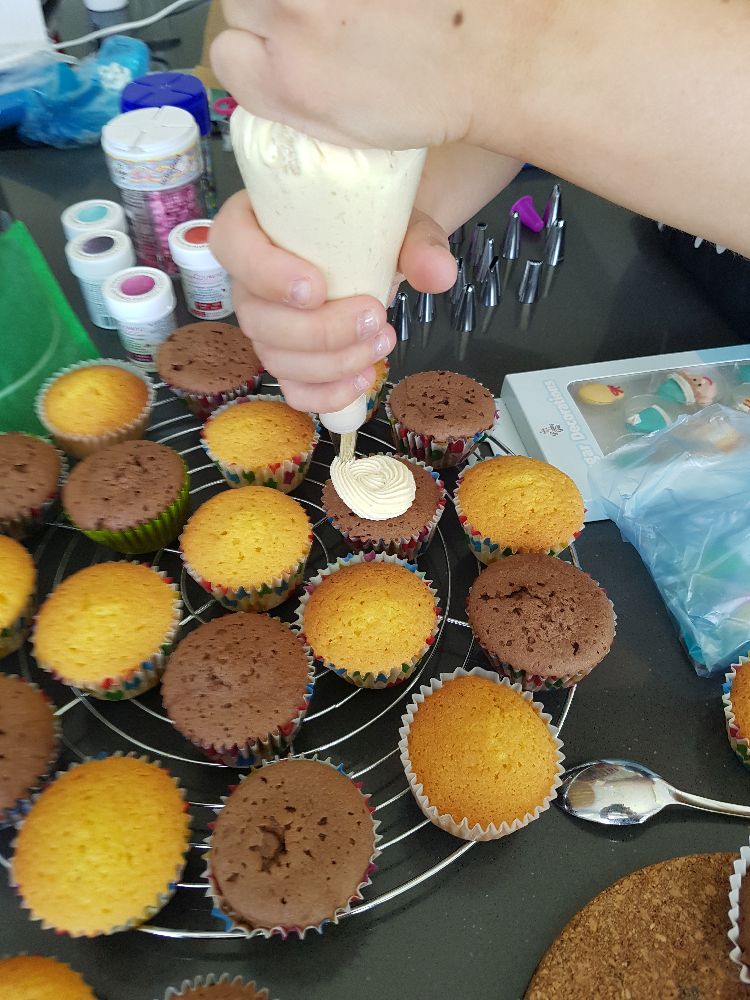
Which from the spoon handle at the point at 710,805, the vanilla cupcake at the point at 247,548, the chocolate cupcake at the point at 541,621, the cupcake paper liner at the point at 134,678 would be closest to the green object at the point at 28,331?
the vanilla cupcake at the point at 247,548

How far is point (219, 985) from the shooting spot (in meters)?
0.90

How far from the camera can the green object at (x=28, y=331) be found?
4.76ft

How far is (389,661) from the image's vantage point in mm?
1216

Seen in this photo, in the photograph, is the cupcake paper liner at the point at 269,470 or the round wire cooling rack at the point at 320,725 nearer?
the round wire cooling rack at the point at 320,725

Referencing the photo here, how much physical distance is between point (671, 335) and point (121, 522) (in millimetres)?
1460

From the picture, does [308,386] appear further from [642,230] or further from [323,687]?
[642,230]

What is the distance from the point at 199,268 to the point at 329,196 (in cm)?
107

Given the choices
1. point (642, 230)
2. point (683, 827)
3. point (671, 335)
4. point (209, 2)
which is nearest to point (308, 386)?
point (683, 827)

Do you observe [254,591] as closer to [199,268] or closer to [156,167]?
[199,268]

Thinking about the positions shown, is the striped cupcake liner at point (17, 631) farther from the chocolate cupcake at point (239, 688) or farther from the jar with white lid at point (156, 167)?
the jar with white lid at point (156, 167)

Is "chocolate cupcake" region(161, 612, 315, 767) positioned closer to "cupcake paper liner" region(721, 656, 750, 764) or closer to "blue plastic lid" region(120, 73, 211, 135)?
"cupcake paper liner" region(721, 656, 750, 764)

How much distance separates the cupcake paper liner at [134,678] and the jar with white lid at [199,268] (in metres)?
0.81

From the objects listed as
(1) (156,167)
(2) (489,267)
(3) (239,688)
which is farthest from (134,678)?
(2) (489,267)

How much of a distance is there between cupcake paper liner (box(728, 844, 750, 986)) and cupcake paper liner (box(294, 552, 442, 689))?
552 millimetres
